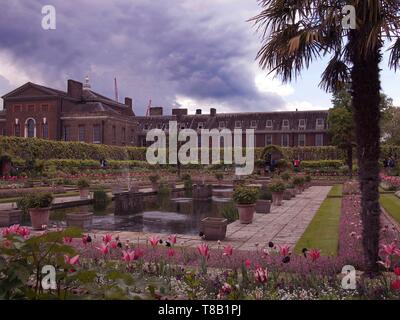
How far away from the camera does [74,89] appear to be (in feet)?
185

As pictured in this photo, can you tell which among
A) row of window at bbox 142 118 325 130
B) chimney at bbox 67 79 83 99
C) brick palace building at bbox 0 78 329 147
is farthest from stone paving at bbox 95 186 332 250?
chimney at bbox 67 79 83 99

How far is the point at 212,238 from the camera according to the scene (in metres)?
10.0

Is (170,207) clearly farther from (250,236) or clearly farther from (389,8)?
(389,8)

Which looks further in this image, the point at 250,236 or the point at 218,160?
the point at 218,160

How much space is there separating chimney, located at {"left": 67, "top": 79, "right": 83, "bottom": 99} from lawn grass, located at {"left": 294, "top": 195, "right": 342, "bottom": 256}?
4657 centimetres

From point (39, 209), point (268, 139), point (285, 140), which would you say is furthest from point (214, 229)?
point (268, 139)

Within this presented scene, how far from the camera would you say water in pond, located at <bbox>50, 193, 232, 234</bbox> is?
41.5ft

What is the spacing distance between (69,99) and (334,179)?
35131 mm

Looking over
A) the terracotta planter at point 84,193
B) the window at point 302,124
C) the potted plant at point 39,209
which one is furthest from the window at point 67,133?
the potted plant at point 39,209

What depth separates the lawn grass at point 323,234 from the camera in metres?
8.93

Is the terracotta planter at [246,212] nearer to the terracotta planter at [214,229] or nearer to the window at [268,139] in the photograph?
the terracotta planter at [214,229]

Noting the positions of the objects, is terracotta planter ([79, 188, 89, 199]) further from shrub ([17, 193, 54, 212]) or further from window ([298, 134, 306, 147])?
window ([298, 134, 306, 147])

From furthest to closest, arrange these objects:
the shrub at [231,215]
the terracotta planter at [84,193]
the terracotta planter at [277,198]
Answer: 1. the terracotta planter at [84,193]
2. the terracotta planter at [277,198]
3. the shrub at [231,215]
